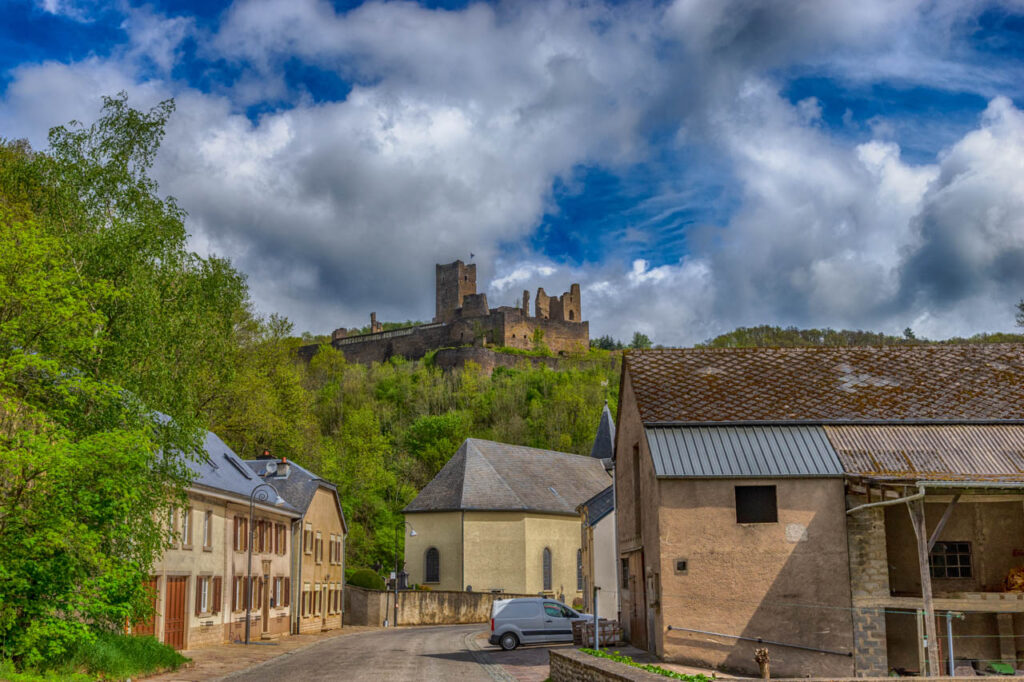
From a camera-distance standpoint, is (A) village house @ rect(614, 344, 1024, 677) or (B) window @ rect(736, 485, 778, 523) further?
(B) window @ rect(736, 485, 778, 523)

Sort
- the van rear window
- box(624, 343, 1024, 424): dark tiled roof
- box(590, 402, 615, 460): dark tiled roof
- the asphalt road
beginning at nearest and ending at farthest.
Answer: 1. the asphalt road
2. box(624, 343, 1024, 424): dark tiled roof
3. the van rear window
4. box(590, 402, 615, 460): dark tiled roof

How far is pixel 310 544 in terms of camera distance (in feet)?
128

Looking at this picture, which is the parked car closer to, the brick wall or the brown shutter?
the brown shutter

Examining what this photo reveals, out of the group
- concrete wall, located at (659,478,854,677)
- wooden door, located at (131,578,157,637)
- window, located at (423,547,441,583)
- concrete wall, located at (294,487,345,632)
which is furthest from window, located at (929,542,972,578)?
window, located at (423,547,441,583)

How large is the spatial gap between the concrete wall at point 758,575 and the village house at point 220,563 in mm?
11058

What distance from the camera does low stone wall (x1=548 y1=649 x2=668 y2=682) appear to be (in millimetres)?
12148

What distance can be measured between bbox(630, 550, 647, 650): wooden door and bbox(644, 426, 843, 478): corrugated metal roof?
378 cm

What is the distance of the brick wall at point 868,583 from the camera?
20.6 metres

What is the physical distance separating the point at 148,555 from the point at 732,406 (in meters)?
14.1

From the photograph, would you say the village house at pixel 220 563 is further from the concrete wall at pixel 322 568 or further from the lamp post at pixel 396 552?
the lamp post at pixel 396 552

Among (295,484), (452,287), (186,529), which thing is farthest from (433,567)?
(452,287)

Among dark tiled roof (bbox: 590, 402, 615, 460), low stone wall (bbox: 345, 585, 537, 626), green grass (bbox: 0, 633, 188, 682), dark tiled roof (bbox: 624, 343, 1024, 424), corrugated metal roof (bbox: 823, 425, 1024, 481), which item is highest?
dark tiled roof (bbox: 590, 402, 615, 460)

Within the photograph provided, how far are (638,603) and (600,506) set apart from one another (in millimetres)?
12120

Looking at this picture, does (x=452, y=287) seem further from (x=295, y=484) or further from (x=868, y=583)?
(x=868, y=583)
